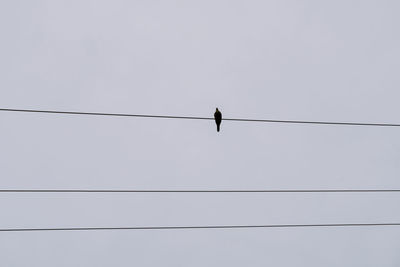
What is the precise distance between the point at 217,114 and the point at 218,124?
0.80m

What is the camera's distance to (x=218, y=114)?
26.6m

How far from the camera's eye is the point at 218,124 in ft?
85.0

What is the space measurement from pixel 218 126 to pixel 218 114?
2.61 ft

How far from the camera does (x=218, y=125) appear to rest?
26.0m

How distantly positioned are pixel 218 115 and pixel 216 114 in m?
0.11

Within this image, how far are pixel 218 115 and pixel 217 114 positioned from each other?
0.24ft

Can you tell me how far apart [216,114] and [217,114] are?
0.04 metres

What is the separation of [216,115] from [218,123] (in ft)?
2.38

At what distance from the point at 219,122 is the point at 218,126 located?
19 centimetres

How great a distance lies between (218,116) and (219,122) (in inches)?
26.5

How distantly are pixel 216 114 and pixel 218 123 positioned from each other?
0.81 meters

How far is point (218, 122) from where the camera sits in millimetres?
25859
